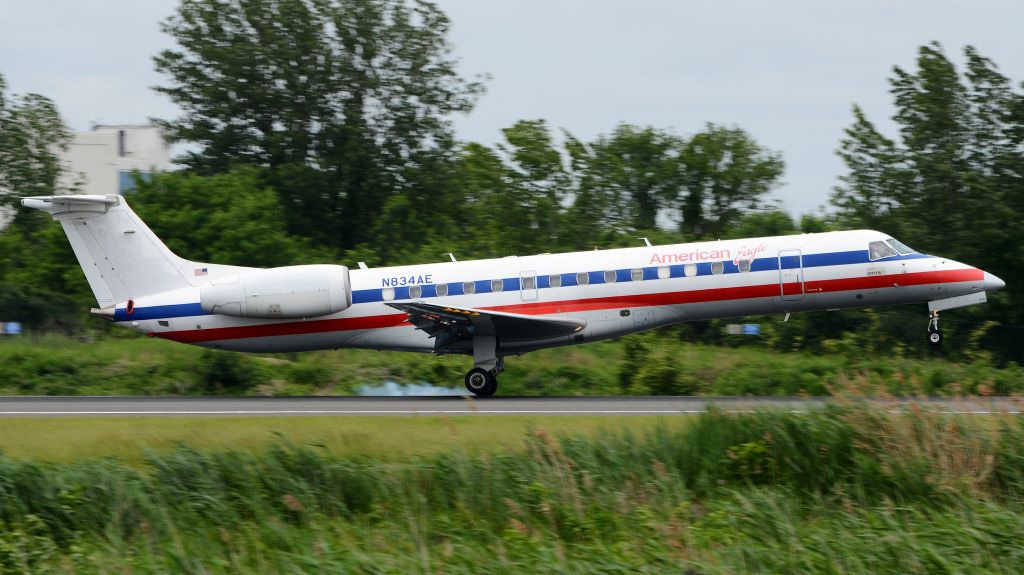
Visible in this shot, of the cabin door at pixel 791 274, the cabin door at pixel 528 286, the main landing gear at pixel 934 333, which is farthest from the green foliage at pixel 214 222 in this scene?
the main landing gear at pixel 934 333

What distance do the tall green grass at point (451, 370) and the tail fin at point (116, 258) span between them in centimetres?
364

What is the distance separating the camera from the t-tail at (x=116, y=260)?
25.1m

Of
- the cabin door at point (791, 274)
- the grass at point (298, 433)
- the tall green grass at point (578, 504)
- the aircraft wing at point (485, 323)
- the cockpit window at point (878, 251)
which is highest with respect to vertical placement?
the cockpit window at point (878, 251)

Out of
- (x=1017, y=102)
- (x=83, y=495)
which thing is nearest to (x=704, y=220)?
(x=1017, y=102)

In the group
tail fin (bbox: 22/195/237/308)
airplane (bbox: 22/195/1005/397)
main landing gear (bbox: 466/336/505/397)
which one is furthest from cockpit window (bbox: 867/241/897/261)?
tail fin (bbox: 22/195/237/308)

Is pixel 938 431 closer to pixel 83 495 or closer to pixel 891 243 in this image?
pixel 891 243

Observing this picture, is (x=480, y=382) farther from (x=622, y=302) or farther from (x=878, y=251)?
(x=878, y=251)

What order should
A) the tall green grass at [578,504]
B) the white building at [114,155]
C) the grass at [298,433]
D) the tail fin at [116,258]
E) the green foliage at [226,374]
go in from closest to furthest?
the tall green grass at [578,504] → the grass at [298,433] → the tail fin at [116,258] → the green foliage at [226,374] → the white building at [114,155]

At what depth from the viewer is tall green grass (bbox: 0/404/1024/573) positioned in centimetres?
1380

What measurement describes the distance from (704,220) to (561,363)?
1831 centimetres

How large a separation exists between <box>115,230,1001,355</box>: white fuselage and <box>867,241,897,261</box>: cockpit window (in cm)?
7

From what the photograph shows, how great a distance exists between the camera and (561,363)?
95.3 ft

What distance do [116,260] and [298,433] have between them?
950 cm

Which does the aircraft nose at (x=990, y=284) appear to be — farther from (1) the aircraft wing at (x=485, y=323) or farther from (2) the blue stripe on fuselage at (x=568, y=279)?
(1) the aircraft wing at (x=485, y=323)
